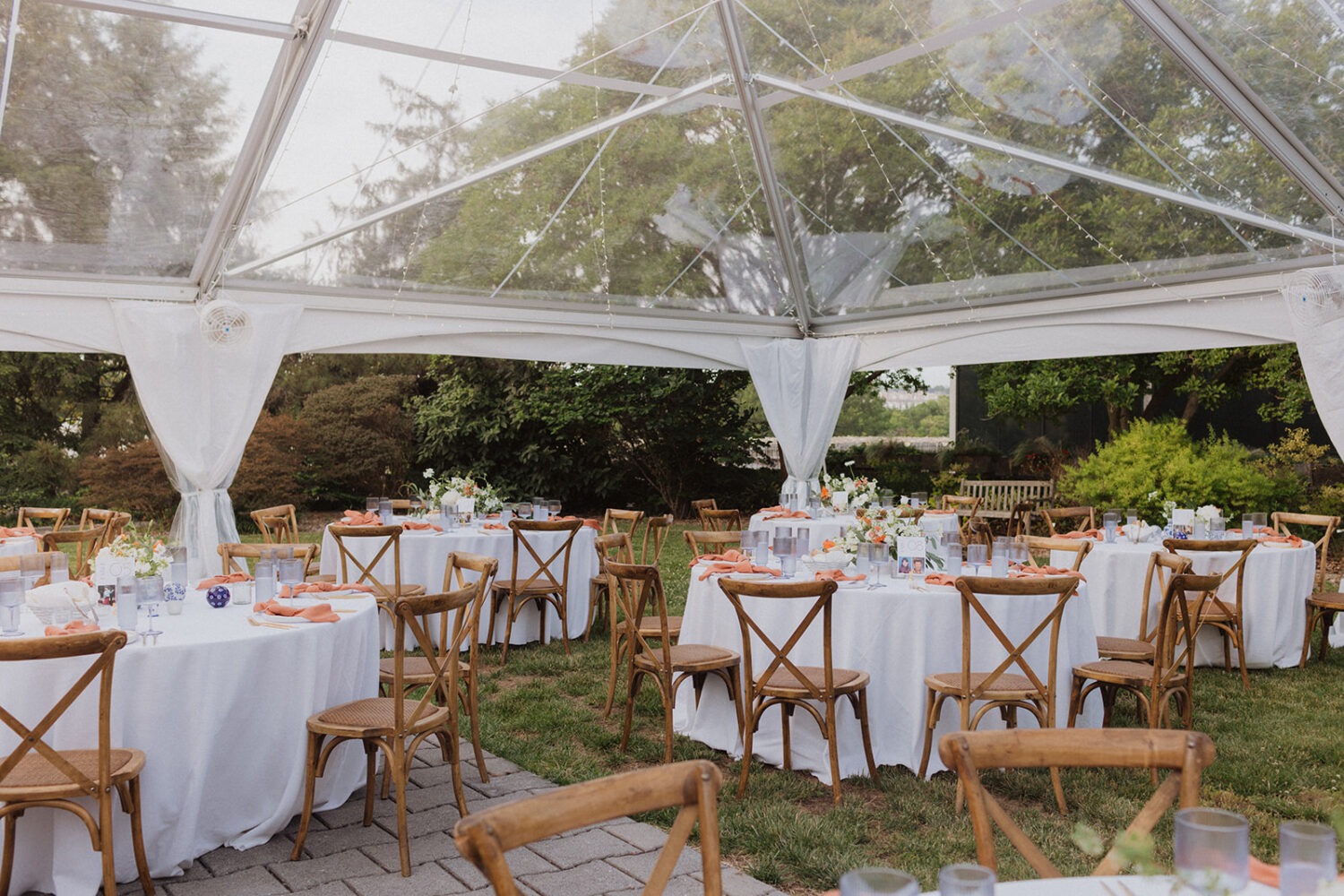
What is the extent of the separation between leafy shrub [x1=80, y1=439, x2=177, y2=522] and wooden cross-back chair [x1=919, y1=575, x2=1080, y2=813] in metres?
12.5

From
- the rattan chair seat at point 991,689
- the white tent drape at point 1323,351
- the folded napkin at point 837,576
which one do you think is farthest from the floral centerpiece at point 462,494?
the white tent drape at point 1323,351

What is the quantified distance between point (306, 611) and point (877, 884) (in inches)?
129

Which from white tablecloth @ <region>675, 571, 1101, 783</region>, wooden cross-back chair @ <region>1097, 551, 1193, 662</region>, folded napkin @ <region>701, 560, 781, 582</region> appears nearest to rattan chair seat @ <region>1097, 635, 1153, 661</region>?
wooden cross-back chair @ <region>1097, 551, 1193, 662</region>

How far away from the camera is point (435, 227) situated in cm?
Result: 865

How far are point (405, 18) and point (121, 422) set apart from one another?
37.2ft

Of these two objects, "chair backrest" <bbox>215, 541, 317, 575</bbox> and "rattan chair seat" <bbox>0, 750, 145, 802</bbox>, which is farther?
"chair backrest" <bbox>215, 541, 317, 575</bbox>

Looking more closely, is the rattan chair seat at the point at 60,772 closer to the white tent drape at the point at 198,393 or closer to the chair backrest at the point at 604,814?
the chair backrest at the point at 604,814

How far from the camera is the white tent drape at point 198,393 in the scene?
314 inches

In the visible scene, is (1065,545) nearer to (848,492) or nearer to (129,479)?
(848,492)

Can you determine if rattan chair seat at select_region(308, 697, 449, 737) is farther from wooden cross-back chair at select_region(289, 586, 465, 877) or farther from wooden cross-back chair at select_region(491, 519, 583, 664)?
wooden cross-back chair at select_region(491, 519, 583, 664)

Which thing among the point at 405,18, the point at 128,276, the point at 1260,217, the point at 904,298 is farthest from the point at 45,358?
the point at 1260,217

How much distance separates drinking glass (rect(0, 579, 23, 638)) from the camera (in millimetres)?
3838

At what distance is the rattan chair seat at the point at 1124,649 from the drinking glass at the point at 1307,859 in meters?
4.24

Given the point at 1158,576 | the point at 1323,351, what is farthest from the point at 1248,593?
the point at 1323,351
